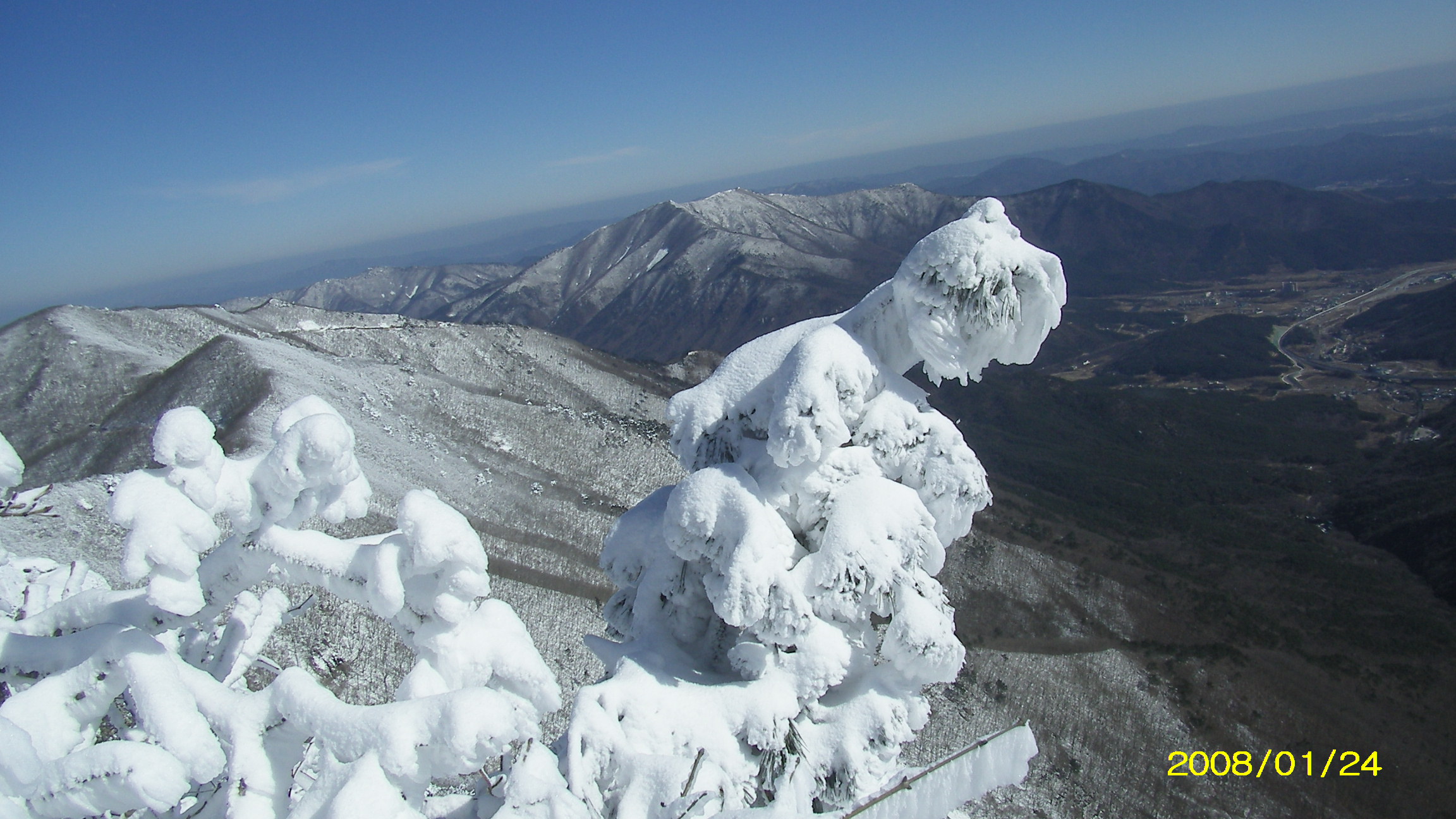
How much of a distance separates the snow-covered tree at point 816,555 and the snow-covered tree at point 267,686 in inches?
104

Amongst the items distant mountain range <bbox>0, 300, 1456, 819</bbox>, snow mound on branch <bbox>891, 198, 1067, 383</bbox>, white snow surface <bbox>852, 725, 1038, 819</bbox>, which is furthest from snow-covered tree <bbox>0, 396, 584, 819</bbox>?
distant mountain range <bbox>0, 300, 1456, 819</bbox>

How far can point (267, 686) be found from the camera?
5754mm

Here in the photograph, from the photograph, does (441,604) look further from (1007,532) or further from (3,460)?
(1007,532)

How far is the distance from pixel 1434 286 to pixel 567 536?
25570 cm

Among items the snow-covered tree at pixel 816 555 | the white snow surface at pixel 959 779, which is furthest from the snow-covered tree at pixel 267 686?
the white snow surface at pixel 959 779

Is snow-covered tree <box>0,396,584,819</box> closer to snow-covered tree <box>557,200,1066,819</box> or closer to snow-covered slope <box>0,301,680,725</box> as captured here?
snow-covered tree <box>557,200,1066,819</box>

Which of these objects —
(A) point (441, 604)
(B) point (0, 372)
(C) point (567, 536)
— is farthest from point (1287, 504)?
(B) point (0, 372)

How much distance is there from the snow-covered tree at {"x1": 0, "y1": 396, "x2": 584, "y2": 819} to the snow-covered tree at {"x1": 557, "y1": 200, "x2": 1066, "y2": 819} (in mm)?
2652

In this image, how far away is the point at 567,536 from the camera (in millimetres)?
41094

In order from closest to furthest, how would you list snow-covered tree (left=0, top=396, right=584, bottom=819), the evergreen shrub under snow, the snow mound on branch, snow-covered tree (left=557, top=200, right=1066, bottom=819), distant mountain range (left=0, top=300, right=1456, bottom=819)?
snow-covered tree (left=0, top=396, right=584, bottom=819)
the evergreen shrub under snow
snow-covered tree (left=557, top=200, right=1066, bottom=819)
the snow mound on branch
distant mountain range (left=0, top=300, right=1456, bottom=819)

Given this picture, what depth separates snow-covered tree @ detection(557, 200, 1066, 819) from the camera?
8.72 m
